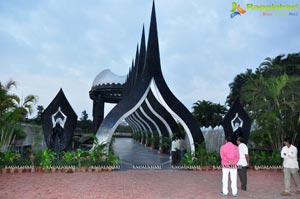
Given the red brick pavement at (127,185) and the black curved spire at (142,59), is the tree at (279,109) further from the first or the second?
the black curved spire at (142,59)

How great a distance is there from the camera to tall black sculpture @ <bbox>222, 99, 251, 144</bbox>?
38.3ft

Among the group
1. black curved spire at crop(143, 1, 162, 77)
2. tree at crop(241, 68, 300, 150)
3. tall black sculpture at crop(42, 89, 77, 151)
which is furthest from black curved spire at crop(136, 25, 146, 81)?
tree at crop(241, 68, 300, 150)

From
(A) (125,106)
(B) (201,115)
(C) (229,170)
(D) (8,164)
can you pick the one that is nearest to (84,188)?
(C) (229,170)

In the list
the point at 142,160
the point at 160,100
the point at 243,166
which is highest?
the point at 160,100

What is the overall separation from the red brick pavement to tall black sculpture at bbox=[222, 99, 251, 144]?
252 centimetres

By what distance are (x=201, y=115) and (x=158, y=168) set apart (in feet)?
67.3

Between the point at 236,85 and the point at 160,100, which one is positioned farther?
the point at 236,85

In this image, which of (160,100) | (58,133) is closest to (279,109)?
(160,100)

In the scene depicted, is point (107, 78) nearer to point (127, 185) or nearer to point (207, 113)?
point (207, 113)

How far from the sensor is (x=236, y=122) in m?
11.8

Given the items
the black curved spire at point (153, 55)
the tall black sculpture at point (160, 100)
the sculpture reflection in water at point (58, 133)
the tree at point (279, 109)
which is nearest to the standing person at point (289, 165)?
the tree at point (279, 109)

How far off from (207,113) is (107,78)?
11.4m

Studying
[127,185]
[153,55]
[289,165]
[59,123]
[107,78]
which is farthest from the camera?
[107,78]

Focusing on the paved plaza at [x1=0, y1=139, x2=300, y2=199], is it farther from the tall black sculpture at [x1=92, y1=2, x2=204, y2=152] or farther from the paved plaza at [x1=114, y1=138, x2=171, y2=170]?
the tall black sculpture at [x1=92, y1=2, x2=204, y2=152]
